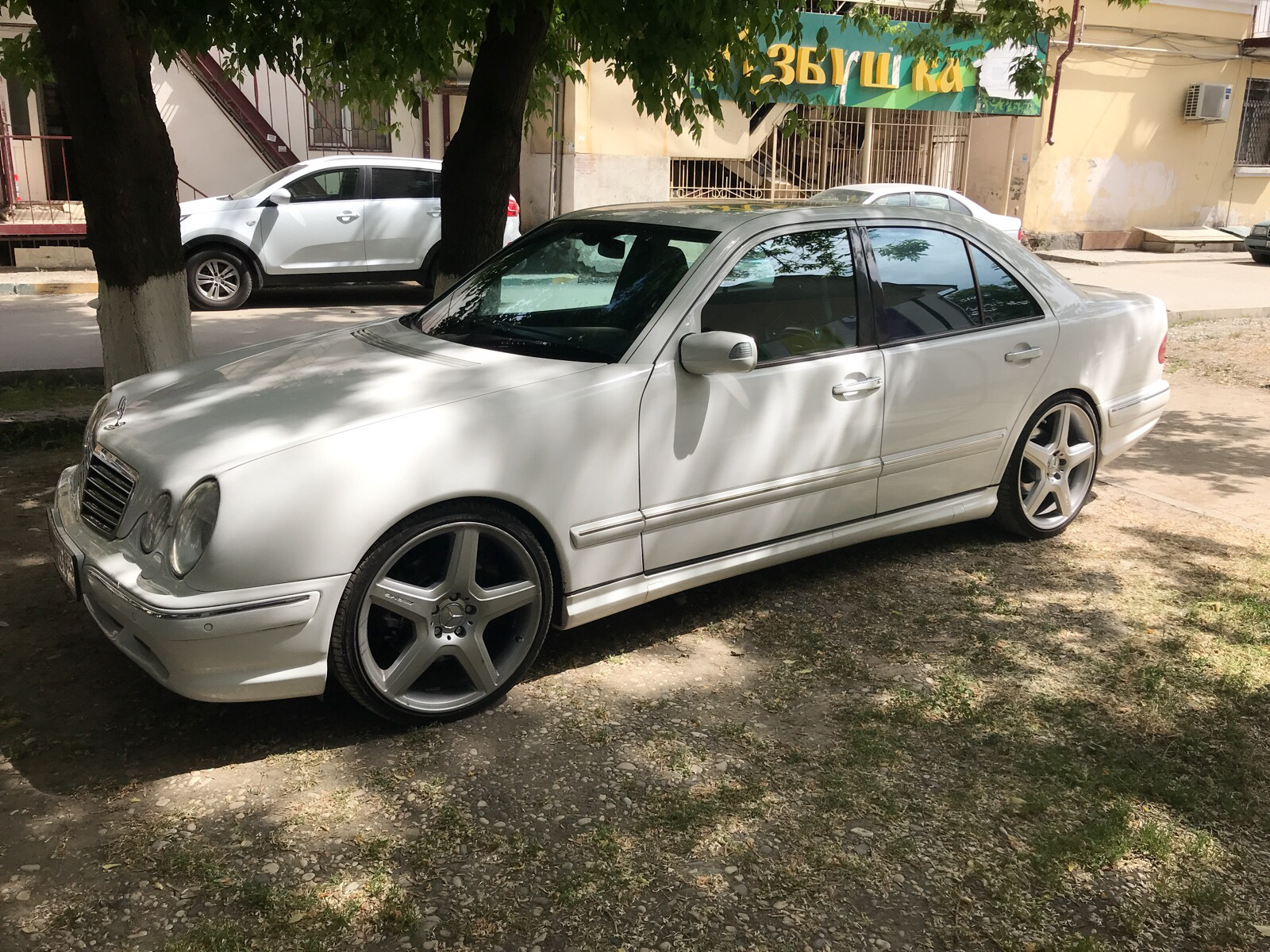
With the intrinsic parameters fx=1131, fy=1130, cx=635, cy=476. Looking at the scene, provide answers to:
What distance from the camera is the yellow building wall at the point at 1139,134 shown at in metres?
21.6

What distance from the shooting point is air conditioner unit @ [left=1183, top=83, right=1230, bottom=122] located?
2250cm

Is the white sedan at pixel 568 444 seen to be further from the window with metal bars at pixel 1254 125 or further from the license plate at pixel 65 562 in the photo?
the window with metal bars at pixel 1254 125

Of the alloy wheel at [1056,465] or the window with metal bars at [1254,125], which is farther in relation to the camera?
the window with metal bars at [1254,125]

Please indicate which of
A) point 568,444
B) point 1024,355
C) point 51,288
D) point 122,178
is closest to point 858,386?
point 1024,355

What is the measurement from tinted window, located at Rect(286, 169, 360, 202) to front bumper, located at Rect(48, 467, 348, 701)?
1039 centimetres

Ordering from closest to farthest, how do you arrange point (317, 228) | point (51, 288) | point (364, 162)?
point (317, 228), point (364, 162), point (51, 288)

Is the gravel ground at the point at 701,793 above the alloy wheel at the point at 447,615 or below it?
below

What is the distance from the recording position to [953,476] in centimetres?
499

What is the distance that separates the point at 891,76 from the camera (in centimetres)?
1989

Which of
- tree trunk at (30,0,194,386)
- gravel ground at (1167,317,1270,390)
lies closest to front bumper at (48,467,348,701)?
tree trunk at (30,0,194,386)

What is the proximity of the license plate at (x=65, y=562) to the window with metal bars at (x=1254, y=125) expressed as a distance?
25.9 m

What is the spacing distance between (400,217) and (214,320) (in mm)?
2552

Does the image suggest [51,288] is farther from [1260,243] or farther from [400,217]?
[1260,243]

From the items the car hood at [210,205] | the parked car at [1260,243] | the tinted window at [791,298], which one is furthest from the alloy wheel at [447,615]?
the parked car at [1260,243]
